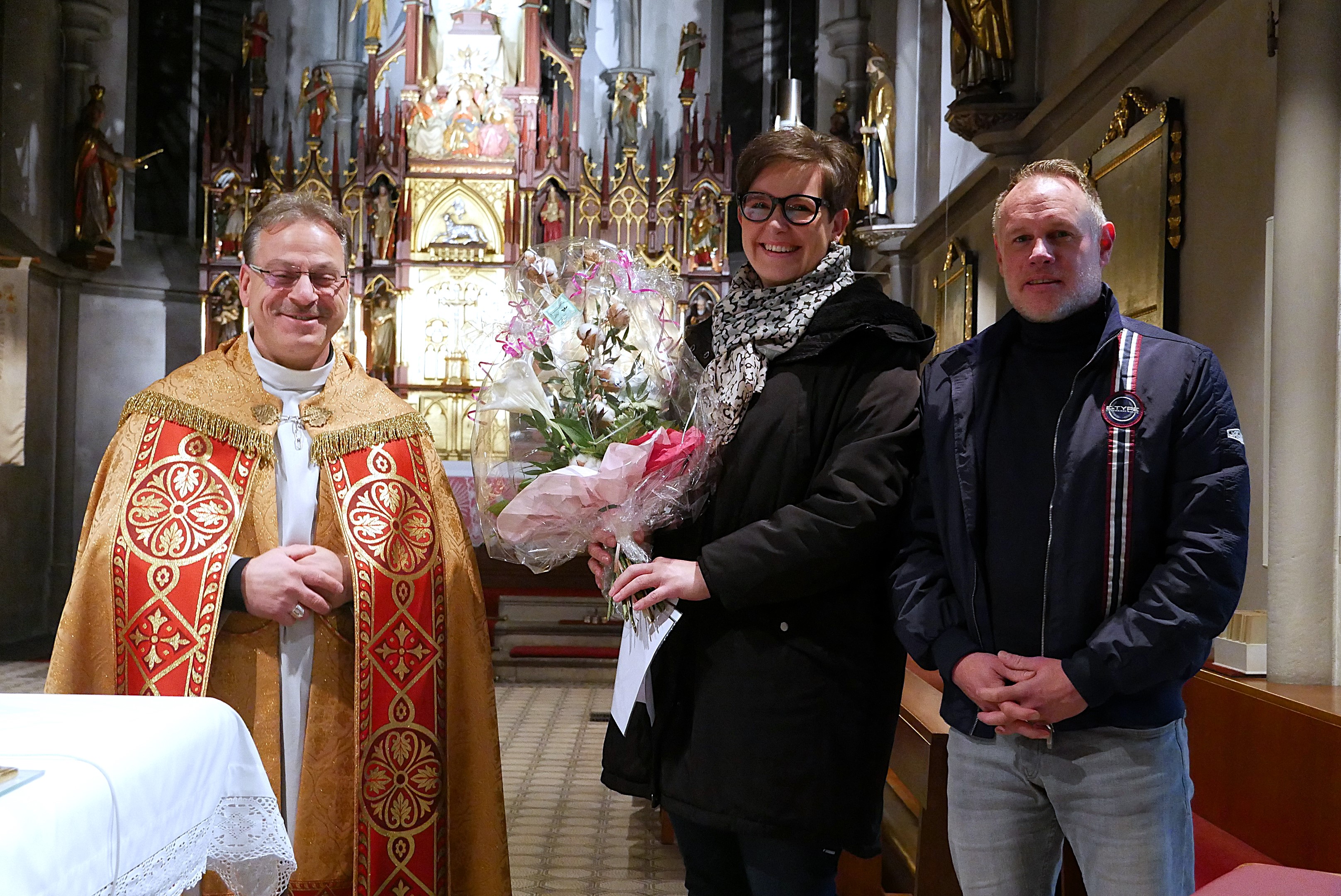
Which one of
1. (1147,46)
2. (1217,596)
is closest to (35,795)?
(1217,596)

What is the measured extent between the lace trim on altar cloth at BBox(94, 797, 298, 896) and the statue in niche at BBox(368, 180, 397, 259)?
9559mm

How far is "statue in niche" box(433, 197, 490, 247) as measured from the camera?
10.7m

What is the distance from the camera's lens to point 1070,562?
5.73 feet

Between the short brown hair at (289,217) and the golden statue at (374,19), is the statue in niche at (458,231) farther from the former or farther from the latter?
the short brown hair at (289,217)

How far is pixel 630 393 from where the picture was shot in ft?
6.57

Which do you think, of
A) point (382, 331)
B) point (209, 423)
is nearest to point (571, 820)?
point (209, 423)

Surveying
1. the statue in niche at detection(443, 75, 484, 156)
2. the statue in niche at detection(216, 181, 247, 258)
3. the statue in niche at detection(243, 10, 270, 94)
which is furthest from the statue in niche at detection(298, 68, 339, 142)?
the statue in niche at detection(443, 75, 484, 156)

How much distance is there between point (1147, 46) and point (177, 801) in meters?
4.67

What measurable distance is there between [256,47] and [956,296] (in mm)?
7674

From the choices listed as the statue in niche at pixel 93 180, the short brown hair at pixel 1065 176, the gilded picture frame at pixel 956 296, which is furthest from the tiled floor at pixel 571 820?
the statue in niche at pixel 93 180

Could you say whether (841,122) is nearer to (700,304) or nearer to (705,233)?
(705,233)

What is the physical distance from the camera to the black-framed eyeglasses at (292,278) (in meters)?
2.38

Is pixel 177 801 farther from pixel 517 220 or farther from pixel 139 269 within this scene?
pixel 139 269

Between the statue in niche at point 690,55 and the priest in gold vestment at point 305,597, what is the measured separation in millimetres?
10249
